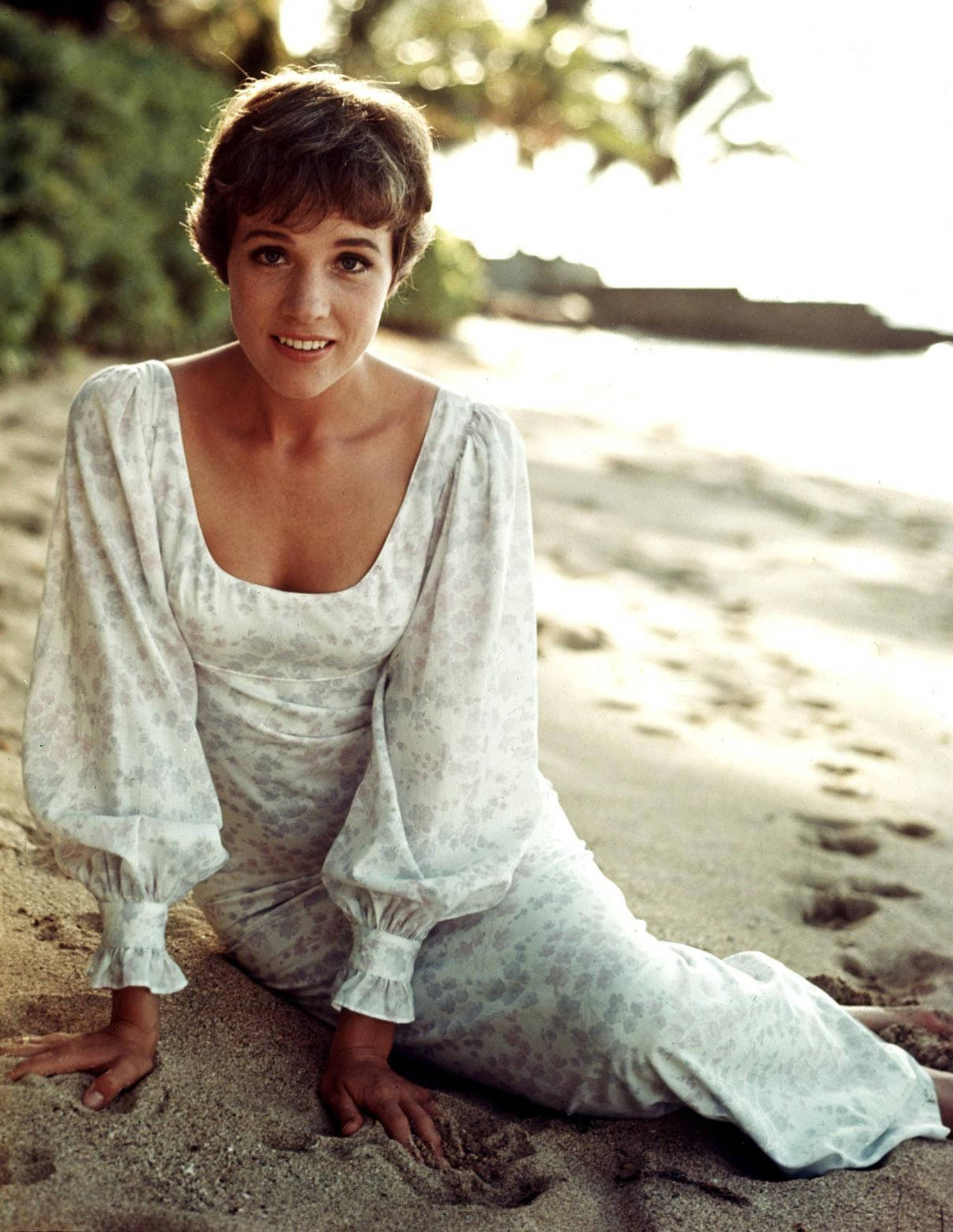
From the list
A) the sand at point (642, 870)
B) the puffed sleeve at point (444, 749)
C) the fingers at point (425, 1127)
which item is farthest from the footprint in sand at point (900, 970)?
the fingers at point (425, 1127)

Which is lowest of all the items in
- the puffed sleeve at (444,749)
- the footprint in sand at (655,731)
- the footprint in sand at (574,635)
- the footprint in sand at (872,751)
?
the footprint in sand at (655,731)

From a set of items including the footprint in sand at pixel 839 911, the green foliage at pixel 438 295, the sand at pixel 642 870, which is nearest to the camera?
the sand at pixel 642 870

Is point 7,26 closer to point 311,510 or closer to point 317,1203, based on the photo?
point 311,510

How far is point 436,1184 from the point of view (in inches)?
69.9

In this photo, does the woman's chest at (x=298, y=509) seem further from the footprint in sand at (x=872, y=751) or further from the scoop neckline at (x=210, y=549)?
the footprint in sand at (x=872, y=751)

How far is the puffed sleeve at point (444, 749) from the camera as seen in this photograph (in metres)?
1.95

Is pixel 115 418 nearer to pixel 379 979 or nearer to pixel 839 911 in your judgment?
pixel 379 979

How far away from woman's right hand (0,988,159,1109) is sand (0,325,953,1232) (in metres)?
0.03

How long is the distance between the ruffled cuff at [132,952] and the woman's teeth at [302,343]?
31.2 inches

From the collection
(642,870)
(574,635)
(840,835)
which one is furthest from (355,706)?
(574,635)

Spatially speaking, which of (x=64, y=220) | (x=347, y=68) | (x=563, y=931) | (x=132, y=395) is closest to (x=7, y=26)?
(x=64, y=220)

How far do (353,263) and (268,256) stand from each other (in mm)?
115

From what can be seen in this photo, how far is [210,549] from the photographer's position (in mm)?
1948

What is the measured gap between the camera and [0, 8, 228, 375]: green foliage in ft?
21.0
